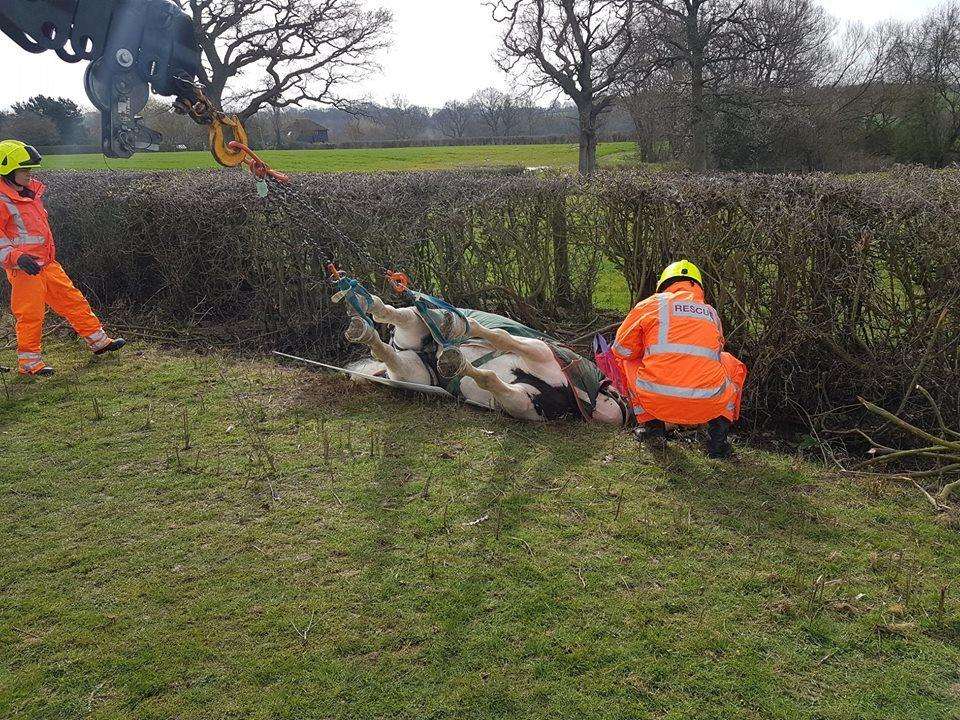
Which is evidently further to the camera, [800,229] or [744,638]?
[800,229]

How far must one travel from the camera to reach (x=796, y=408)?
18.4ft

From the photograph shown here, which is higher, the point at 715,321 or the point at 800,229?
the point at 800,229

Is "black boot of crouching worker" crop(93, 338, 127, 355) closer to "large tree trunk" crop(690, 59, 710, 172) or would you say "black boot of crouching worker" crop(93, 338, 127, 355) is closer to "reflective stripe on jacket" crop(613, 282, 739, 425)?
"reflective stripe on jacket" crop(613, 282, 739, 425)

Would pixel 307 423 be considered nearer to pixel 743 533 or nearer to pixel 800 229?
pixel 743 533

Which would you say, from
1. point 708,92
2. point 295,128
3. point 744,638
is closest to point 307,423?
point 744,638

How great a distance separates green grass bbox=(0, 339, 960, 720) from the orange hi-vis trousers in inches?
59.6

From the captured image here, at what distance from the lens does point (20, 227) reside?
6719 millimetres

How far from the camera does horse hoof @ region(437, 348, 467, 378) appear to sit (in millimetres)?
4887

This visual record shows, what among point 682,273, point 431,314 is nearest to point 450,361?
point 431,314

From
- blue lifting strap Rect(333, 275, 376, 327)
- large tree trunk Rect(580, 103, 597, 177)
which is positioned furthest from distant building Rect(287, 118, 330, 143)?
blue lifting strap Rect(333, 275, 376, 327)

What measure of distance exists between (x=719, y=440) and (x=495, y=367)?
5.55 ft

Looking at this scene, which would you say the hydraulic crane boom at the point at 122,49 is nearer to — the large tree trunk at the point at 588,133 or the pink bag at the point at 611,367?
the pink bag at the point at 611,367

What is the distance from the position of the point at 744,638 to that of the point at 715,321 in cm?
234

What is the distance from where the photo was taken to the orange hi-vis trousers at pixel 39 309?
21.8 ft
